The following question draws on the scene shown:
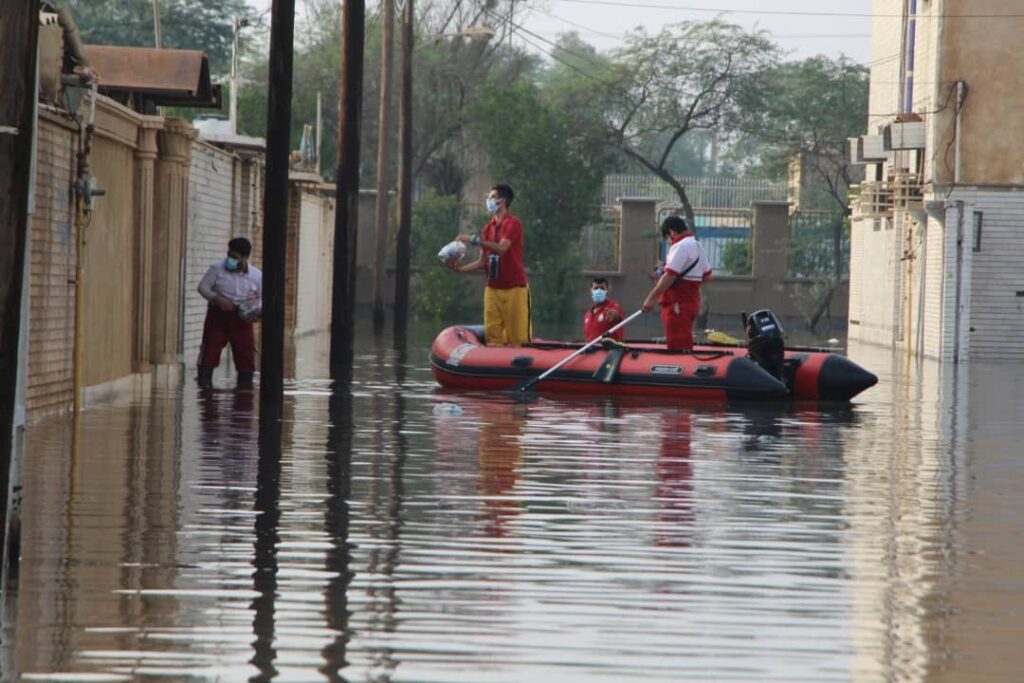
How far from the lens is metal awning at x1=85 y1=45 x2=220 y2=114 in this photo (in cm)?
2186

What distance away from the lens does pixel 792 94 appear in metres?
74.6

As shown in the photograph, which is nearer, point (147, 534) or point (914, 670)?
point (914, 670)

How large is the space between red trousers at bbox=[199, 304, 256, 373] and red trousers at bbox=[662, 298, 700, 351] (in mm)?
4529

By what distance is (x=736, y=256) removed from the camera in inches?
2272

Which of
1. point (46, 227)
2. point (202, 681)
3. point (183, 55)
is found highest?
point (183, 55)

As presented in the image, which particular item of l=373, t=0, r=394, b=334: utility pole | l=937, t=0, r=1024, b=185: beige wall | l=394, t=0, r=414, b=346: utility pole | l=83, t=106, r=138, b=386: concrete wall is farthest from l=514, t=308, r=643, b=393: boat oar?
l=373, t=0, r=394, b=334: utility pole

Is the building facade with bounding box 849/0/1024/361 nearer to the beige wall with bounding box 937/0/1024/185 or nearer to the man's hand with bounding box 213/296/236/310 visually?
the beige wall with bounding box 937/0/1024/185

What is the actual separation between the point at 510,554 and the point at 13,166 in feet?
10.2

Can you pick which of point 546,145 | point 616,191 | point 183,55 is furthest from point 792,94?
point 183,55

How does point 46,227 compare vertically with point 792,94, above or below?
below

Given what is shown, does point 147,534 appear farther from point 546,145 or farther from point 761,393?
point 546,145

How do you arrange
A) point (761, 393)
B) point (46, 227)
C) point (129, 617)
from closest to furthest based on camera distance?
point (129, 617)
point (46, 227)
point (761, 393)

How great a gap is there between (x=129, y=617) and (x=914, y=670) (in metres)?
2.96

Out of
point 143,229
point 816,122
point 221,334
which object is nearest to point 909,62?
point 221,334
